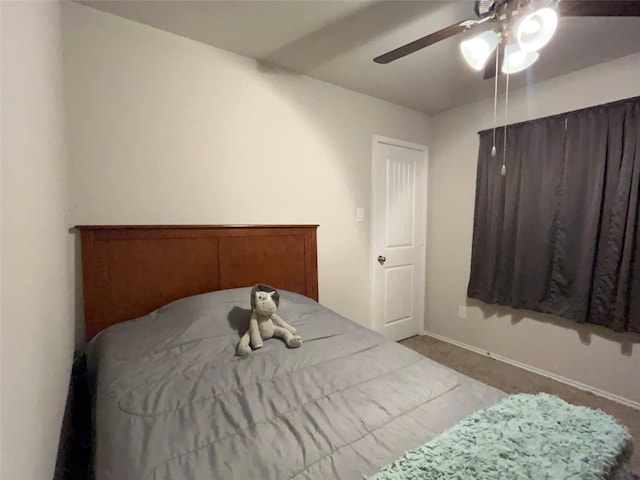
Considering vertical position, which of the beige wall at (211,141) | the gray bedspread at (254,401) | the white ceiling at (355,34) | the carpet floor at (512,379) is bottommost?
the carpet floor at (512,379)

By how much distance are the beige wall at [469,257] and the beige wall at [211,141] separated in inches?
32.1

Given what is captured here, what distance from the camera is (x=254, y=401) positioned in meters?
1.08

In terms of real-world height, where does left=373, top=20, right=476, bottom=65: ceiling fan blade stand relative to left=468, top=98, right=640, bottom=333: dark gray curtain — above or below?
above

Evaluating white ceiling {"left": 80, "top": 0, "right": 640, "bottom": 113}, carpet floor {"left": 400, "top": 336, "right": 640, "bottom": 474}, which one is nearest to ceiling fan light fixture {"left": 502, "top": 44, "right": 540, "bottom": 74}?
white ceiling {"left": 80, "top": 0, "right": 640, "bottom": 113}

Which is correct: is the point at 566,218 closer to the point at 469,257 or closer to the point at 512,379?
the point at 469,257

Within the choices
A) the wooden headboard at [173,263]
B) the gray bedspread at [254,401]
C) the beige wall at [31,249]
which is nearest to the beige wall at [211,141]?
the wooden headboard at [173,263]

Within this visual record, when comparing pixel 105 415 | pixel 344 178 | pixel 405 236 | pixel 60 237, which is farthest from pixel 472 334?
pixel 60 237

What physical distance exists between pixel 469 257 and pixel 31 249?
3.08 metres

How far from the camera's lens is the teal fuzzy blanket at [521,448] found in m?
0.75

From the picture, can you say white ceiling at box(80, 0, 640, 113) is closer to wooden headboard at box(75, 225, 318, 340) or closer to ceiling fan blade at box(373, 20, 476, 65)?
ceiling fan blade at box(373, 20, 476, 65)

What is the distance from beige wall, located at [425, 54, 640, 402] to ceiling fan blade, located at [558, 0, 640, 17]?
1.34 m

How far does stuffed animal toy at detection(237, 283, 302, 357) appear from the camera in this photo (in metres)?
1.50

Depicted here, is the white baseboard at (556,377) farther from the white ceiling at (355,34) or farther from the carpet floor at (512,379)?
the white ceiling at (355,34)

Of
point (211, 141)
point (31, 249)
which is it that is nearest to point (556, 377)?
point (211, 141)
